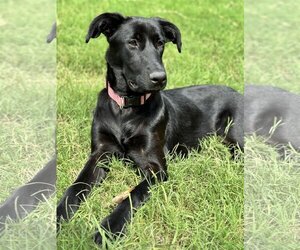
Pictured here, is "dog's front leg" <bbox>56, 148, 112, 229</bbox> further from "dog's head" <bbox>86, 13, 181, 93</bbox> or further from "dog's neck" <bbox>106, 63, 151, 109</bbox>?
"dog's head" <bbox>86, 13, 181, 93</bbox>

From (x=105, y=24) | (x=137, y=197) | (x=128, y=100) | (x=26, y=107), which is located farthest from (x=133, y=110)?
(x=26, y=107)

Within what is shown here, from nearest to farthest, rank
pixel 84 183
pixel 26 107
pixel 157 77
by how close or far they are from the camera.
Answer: pixel 26 107
pixel 157 77
pixel 84 183

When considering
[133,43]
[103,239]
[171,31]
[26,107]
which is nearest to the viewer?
[103,239]

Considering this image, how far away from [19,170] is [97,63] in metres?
3.39

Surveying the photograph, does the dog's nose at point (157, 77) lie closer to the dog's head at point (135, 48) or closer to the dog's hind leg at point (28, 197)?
the dog's head at point (135, 48)

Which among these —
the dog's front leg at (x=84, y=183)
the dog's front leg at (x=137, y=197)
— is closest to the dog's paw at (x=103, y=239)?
the dog's front leg at (x=137, y=197)

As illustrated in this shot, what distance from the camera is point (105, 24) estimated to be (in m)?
4.24

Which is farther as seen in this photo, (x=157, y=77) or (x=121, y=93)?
(x=121, y=93)

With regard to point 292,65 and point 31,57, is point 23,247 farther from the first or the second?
point 292,65

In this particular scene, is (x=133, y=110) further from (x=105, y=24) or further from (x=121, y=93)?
(x=105, y=24)

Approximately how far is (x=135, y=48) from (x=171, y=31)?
42 cm

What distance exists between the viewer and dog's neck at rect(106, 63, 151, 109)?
4.27m

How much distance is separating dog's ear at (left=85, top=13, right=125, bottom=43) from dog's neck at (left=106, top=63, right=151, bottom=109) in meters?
0.26

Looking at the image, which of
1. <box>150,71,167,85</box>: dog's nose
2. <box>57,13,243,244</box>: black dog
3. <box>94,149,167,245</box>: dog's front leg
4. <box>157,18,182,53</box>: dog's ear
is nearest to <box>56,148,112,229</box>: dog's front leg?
<box>57,13,243,244</box>: black dog
